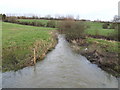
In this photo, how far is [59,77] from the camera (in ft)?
44.5

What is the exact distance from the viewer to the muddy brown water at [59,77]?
1212cm

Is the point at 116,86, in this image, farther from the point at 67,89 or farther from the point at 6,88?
the point at 6,88

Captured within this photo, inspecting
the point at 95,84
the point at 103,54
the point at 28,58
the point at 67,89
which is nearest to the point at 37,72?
the point at 28,58

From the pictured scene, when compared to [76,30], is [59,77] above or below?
below

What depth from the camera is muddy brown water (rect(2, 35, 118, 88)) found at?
12125mm

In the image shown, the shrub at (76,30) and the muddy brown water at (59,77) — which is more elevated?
the shrub at (76,30)

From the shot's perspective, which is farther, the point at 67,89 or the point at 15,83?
the point at 15,83

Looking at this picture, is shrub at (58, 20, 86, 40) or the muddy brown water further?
shrub at (58, 20, 86, 40)

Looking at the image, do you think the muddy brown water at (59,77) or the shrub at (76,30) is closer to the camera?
the muddy brown water at (59,77)

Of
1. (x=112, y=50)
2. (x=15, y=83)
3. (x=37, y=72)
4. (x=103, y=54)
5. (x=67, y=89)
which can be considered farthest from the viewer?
(x=112, y=50)

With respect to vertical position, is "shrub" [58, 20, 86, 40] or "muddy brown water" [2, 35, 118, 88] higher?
"shrub" [58, 20, 86, 40]

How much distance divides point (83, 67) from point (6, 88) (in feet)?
27.3

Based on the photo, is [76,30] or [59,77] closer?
[59,77]

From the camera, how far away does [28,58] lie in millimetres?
16750
